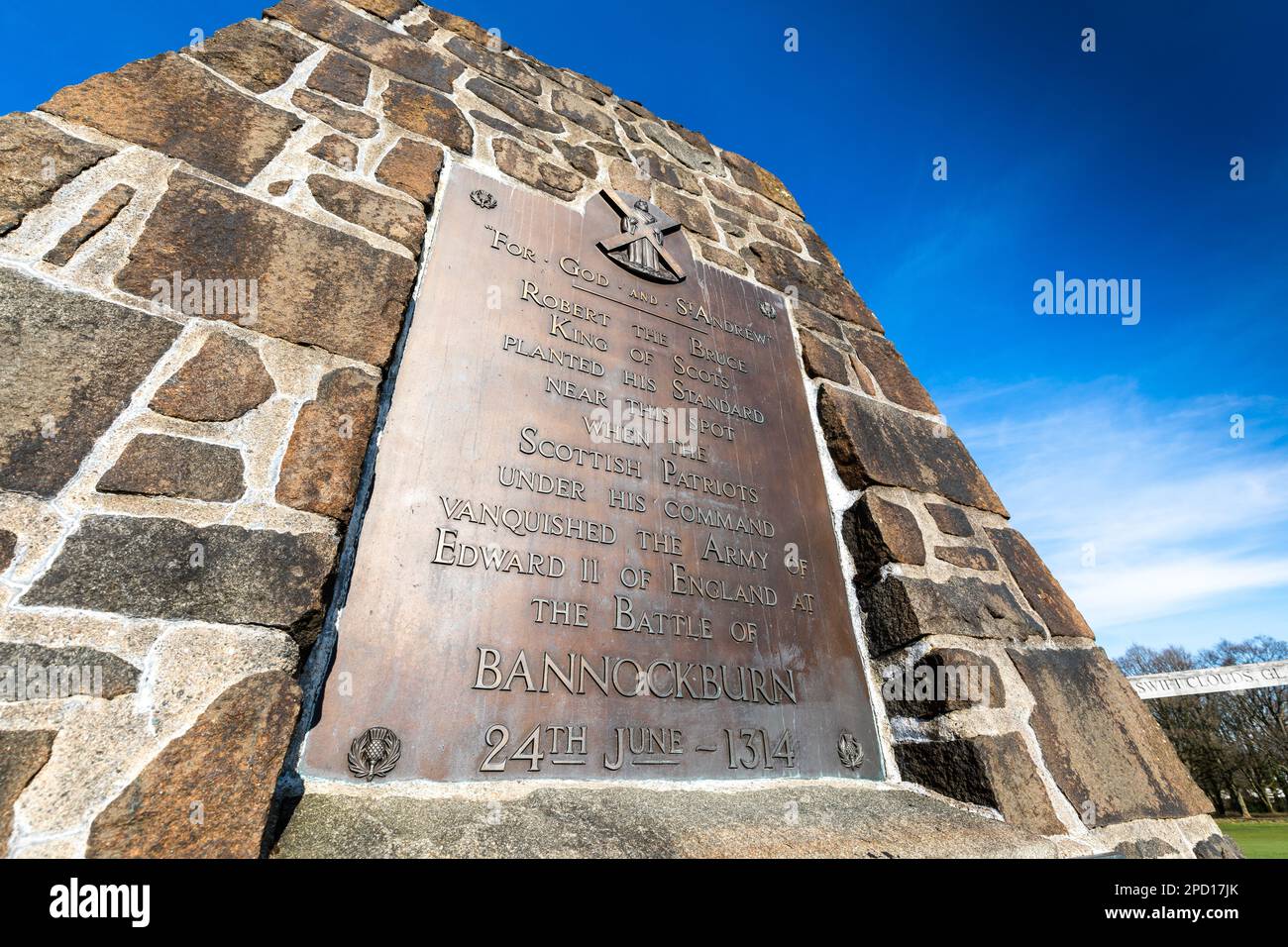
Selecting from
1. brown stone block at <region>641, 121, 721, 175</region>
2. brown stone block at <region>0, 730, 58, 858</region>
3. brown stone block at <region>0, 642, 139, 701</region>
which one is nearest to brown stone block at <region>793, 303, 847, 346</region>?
brown stone block at <region>641, 121, 721, 175</region>

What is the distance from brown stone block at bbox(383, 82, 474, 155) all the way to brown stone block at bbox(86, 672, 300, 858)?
1997 millimetres

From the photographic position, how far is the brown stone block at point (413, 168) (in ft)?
6.35

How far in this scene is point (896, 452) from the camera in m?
2.43

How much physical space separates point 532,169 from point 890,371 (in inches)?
75.7

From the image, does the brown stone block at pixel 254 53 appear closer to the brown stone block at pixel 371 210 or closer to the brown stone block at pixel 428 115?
the brown stone block at pixel 428 115

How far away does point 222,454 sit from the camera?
124 centimetres

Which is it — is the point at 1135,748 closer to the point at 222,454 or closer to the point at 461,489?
the point at 461,489

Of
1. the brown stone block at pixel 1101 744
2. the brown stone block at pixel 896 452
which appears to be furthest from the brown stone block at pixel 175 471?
the brown stone block at pixel 1101 744

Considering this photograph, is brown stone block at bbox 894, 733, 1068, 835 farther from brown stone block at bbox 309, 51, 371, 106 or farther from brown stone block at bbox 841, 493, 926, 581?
brown stone block at bbox 309, 51, 371, 106

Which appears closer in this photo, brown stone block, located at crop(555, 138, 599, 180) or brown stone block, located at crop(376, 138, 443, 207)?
brown stone block, located at crop(376, 138, 443, 207)

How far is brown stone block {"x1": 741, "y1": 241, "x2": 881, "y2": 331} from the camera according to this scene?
2.94 meters

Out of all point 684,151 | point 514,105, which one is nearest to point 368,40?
point 514,105

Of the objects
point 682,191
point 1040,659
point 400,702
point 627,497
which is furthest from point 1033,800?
point 682,191
